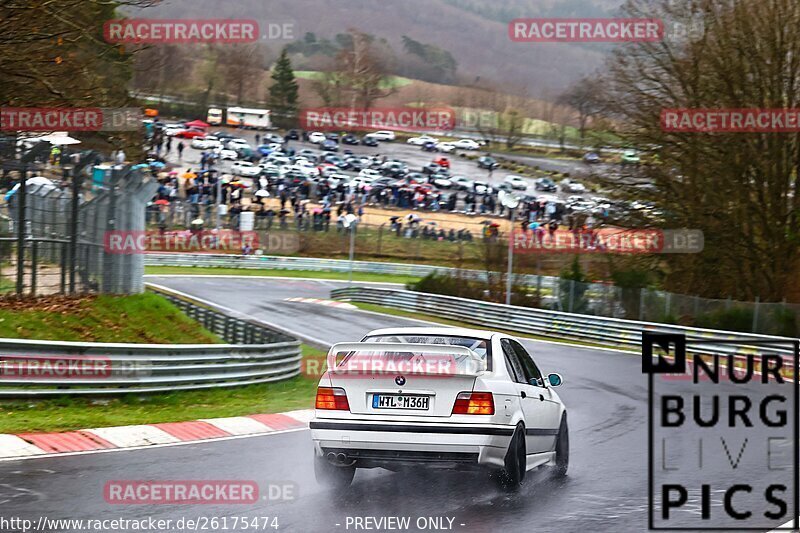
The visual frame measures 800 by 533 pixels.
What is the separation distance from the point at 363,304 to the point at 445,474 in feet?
120

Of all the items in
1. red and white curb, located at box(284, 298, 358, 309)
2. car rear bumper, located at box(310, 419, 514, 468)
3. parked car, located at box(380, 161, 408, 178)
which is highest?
parked car, located at box(380, 161, 408, 178)

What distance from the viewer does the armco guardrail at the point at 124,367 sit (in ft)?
45.4

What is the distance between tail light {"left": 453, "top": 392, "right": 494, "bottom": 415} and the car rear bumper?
0.12 meters

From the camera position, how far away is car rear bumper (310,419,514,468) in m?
8.90

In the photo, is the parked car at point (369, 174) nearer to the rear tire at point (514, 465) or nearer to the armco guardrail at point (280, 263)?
the armco guardrail at point (280, 263)

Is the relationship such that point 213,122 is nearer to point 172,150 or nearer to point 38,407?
point 172,150

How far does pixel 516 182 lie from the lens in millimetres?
89875

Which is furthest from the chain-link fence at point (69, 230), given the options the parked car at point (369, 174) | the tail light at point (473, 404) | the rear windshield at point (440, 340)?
the parked car at point (369, 174)

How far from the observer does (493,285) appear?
42562 millimetres

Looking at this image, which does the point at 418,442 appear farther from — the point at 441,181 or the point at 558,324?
the point at 441,181

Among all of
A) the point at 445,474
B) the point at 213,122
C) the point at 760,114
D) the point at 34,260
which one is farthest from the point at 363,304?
the point at 213,122

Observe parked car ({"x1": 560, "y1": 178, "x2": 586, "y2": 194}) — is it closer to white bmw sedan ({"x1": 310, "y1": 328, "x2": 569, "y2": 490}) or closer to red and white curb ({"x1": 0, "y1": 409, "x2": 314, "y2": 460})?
red and white curb ({"x1": 0, "y1": 409, "x2": 314, "y2": 460})

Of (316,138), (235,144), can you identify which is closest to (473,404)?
(235,144)

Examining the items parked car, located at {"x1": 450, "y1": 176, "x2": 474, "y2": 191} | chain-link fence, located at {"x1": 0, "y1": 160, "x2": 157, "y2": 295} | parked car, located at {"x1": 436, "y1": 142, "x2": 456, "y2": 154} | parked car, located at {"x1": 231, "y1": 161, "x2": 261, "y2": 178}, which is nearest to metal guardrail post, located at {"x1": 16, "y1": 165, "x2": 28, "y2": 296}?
chain-link fence, located at {"x1": 0, "y1": 160, "x2": 157, "y2": 295}
